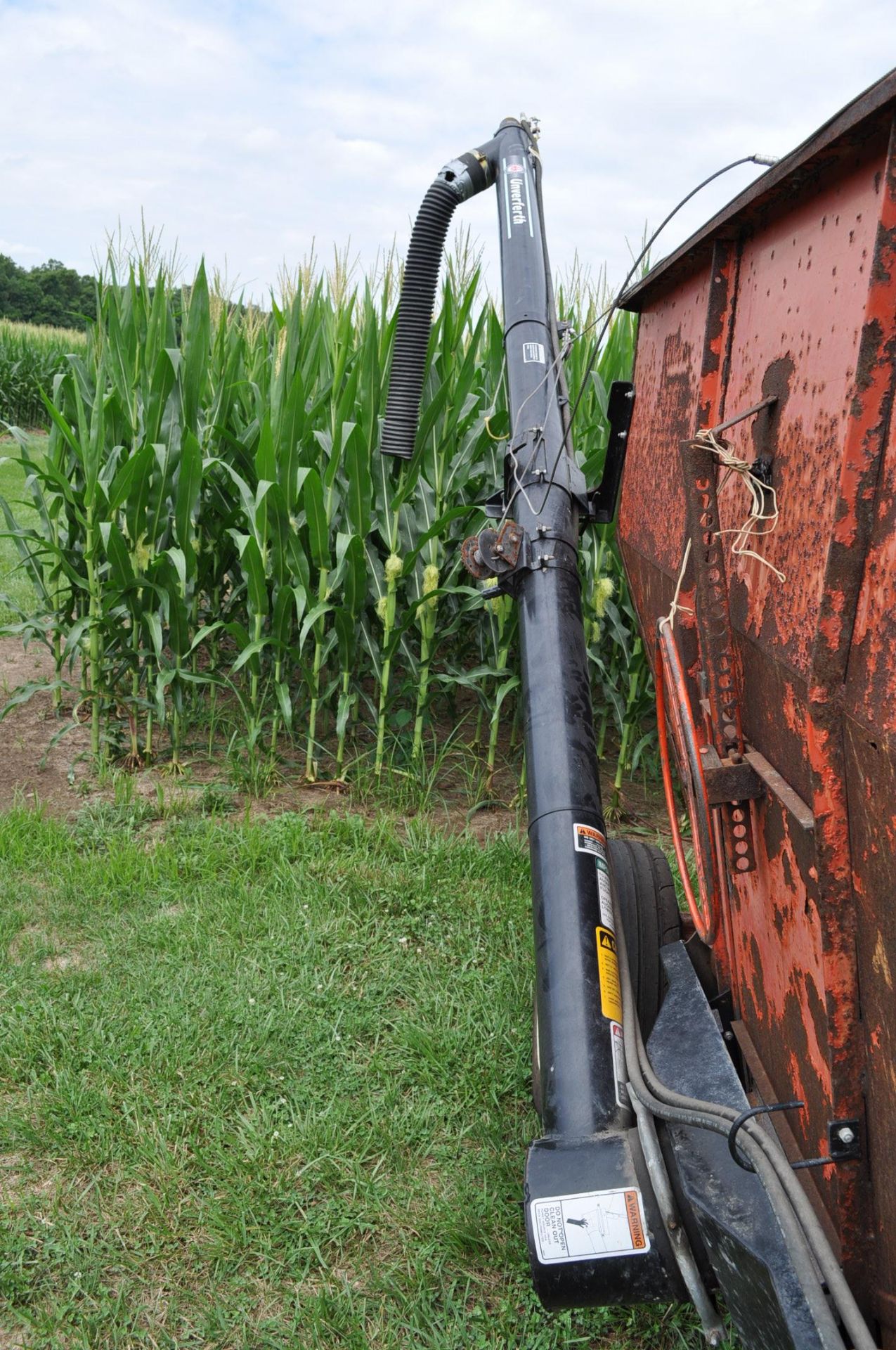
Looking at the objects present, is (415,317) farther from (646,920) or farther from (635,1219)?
(635,1219)

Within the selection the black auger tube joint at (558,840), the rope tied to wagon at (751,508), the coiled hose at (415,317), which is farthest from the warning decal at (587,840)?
the coiled hose at (415,317)

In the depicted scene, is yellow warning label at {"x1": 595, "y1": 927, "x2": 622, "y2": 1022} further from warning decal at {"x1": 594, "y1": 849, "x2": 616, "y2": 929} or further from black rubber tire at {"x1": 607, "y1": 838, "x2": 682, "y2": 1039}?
black rubber tire at {"x1": 607, "y1": 838, "x2": 682, "y2": 1039}

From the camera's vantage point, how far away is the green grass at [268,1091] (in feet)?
5.73

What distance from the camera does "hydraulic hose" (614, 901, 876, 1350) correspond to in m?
1.08

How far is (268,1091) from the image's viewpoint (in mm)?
2266

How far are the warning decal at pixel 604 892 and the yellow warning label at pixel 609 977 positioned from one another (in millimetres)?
22

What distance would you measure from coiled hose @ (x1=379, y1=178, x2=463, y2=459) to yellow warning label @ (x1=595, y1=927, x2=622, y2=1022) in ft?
6.82

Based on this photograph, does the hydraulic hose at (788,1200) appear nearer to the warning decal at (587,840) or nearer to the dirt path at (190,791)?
the warning decal at (587,840)

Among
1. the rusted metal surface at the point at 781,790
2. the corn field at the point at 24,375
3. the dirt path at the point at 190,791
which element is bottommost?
the dirt path at the point at 190,791

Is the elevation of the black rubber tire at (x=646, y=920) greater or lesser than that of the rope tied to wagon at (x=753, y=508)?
lesser

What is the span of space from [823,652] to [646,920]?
1196mm

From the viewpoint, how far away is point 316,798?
3.79 m

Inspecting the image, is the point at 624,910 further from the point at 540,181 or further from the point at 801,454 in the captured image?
the point at 540,181

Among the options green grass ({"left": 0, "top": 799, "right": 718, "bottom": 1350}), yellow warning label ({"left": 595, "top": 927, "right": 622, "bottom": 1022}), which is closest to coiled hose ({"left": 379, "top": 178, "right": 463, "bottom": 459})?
green grass ({"left": 0, "top": 799, "right": 718, "bottom": 1350})
